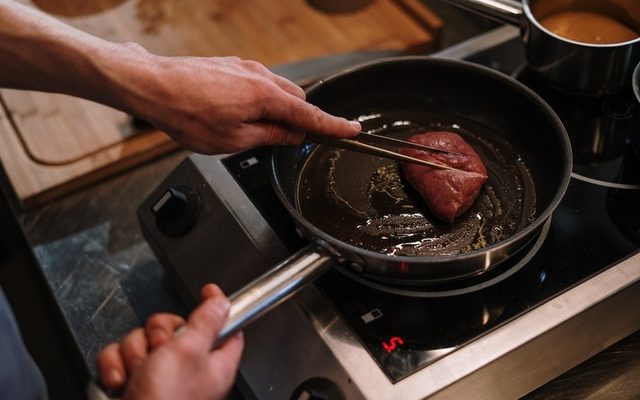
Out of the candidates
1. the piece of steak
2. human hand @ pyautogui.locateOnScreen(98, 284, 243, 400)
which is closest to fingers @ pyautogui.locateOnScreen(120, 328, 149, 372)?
human hand @ pyautogui.locateOnScreen(98, 284, 243, 400)

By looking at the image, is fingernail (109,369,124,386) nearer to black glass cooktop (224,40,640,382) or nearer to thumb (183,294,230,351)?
thumb (183,294,230,351)

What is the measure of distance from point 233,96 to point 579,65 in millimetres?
477

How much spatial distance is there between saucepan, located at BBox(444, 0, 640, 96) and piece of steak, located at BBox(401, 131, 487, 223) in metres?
0.19

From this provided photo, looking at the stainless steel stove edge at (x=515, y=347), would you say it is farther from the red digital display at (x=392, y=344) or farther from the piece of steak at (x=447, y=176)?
the piece of steak at (x=447, y=176)

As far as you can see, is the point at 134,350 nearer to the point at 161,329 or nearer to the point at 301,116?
the point at 161,329

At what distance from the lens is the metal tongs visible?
2.67 feet

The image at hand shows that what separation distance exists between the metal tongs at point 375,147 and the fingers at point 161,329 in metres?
0.27

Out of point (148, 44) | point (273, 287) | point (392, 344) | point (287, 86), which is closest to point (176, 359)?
point (273, 287)

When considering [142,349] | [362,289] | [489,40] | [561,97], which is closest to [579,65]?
[561,97]

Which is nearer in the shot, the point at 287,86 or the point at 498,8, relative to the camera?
the point at 287,86

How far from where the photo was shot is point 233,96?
0.77 m

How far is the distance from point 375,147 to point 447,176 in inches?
3.6

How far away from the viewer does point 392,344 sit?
0.75m

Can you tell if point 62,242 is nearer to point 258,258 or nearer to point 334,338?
point 258,258
